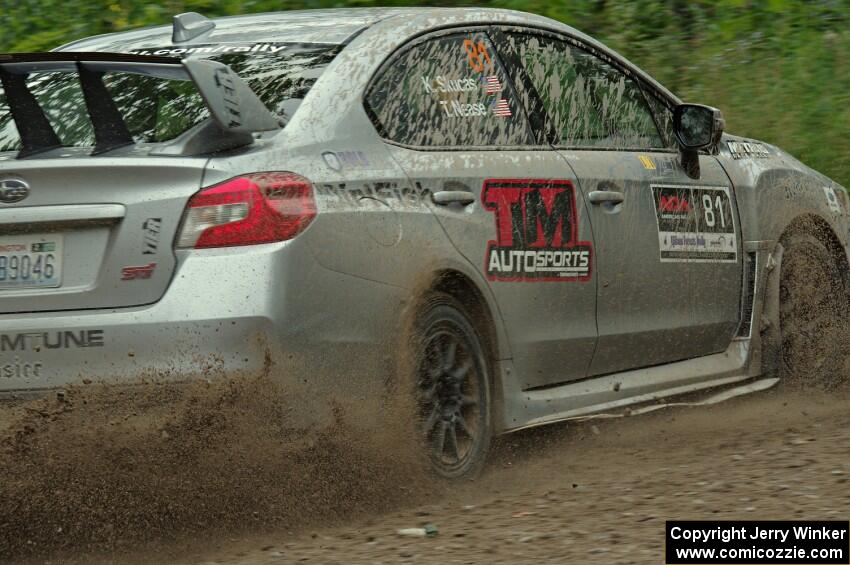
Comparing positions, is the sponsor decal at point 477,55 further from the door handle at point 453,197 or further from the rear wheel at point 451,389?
the rear wheel at point 451,389

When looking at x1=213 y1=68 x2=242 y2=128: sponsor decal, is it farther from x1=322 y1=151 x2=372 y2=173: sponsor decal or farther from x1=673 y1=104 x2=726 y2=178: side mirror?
x1=673 y1=104 x2=726 y2=178: side mirror

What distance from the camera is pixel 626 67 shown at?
646 cm

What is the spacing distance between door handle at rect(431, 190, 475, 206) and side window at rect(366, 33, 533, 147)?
0.65 ft

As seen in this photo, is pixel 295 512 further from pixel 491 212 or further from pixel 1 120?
pixel 1 120

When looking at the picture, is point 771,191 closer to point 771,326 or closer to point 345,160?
point 771,326

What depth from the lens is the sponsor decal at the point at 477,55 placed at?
5.65 m

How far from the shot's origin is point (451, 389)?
5.22 m

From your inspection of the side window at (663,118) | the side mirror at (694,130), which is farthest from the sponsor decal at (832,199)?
the side window at (663,118)

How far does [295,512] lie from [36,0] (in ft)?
32.5

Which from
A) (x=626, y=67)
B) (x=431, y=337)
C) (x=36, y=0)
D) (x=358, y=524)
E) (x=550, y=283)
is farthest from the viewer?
(x=36, y=0)

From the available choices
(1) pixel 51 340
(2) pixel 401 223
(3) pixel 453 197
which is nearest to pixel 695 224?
(3) pixel 453 197

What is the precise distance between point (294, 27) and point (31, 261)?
1478 mm

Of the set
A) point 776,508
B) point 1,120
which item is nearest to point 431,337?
point 776,508

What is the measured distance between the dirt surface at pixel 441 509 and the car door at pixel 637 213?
818mm
